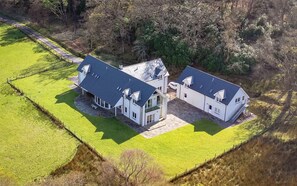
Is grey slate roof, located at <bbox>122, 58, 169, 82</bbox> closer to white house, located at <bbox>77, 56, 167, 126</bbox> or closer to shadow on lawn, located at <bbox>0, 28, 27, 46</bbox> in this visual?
white house, located at <bbox>77, 56, 167, 126</bbox>

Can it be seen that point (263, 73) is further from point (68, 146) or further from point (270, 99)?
point (68, 146)

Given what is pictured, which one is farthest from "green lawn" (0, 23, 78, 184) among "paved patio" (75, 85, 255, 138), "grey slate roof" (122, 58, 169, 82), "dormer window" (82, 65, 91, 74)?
"grey slate roof" (122, 58, 169, 82)

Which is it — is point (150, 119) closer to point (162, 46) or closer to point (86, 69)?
point (86, 69)

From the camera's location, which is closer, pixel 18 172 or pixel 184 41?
pixel 18 172

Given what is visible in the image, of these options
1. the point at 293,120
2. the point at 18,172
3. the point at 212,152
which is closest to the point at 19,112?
the point at 18,172

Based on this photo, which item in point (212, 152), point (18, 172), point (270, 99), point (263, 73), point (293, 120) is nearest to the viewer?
point (18, 172)

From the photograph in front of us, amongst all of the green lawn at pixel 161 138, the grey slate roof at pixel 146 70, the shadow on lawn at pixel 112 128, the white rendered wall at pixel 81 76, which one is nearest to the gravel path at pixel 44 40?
the white rendered wall at pixel 81 76
